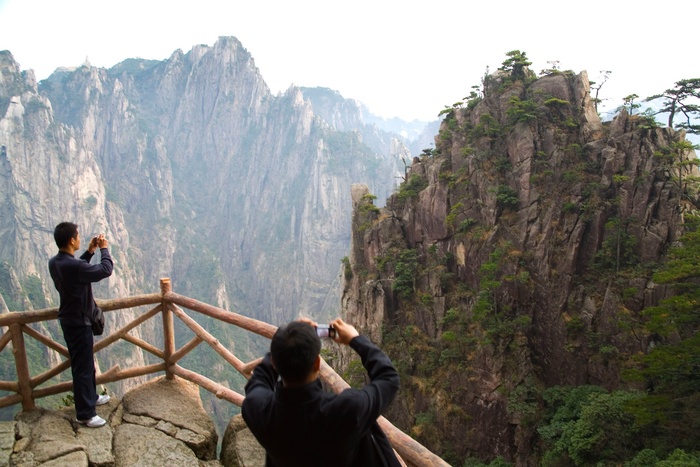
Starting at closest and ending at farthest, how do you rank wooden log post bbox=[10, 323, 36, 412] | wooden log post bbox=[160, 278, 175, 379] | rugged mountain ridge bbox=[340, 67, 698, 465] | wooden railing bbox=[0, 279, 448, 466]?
wooden railing bbox=[0, 279, 448, 466] < wooden log post bbox=[10, 323, 36, 412] < wooden log post bbox=[160, 278, 175, 379] < rugged mountain ridge bbox=[340, 67, 698, 465]

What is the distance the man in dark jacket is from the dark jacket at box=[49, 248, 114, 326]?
2.90 metres

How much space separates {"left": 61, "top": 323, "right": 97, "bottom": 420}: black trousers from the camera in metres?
4.57

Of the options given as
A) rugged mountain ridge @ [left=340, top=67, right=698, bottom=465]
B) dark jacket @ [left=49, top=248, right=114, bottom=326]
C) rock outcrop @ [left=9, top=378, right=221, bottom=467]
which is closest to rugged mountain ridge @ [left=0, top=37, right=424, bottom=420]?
rugged mountain ridge @ [left=340, top=67, right=698, bottom=465]

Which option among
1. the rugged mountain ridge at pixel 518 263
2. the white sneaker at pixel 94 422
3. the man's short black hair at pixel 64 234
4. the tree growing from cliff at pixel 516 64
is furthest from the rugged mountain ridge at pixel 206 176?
the man's short black hair at pixel 64 234

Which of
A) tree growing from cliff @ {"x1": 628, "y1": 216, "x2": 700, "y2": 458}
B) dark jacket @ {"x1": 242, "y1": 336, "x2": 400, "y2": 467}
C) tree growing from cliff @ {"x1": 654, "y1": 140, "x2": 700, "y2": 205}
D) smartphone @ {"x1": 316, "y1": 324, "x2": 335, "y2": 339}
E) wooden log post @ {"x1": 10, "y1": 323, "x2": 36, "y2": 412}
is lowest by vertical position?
tree growing from cliff @ {"x1": 628, "y1": 216, "x2": 700, "y2": 458}

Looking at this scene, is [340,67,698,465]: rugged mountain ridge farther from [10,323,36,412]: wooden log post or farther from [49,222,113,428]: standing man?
[10,323,36,412]: wooden log post

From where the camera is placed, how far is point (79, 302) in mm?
4473

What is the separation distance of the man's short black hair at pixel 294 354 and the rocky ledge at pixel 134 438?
→ 3.08 meters

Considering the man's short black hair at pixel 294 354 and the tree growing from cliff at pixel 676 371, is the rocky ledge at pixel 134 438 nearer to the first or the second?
the man's short black hair at pixel 294 354

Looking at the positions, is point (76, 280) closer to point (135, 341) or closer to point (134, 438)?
point (134, 438)

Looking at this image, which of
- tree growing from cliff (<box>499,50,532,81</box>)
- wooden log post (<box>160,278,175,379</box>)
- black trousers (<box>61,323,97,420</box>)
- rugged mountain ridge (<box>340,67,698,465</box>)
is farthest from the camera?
tree growing from cliff (<box>499,50,532,81</box>)

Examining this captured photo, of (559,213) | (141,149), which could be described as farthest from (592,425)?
(141,149)

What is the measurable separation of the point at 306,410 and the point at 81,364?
3707mm

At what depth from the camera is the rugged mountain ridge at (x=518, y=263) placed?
747 inches
